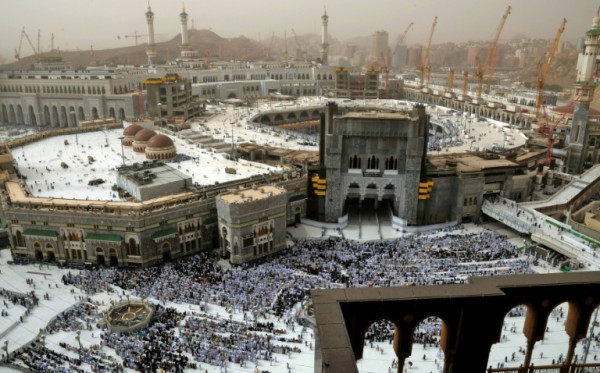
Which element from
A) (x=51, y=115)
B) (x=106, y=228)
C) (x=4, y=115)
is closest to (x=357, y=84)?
(x=51, y=115)

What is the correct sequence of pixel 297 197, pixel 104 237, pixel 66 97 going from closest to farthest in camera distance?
1. pixel 104 237
2. pixel 297 197
3. pixel 66 97

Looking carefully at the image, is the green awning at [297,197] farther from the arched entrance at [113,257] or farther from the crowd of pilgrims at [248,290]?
the arched entrance at [113,257]

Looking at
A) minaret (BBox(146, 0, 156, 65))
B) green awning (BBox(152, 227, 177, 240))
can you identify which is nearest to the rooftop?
green awning (BBox(152, 227, 177, 240))

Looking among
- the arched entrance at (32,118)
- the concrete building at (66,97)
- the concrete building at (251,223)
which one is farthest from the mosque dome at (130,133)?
the arched entrance at (32,118)

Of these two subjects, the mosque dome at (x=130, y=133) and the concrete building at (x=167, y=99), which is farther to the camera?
the concrete building at (x=167, y=99)

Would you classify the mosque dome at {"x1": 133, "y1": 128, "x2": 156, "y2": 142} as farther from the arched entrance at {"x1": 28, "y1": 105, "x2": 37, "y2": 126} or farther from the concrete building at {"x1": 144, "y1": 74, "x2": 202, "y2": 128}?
the arched entrance at {"x1": 28, "y1": 105, "x2": 37, "y2": 126}

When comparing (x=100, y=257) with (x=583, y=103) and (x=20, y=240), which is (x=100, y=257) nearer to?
(x=20, y=240)
